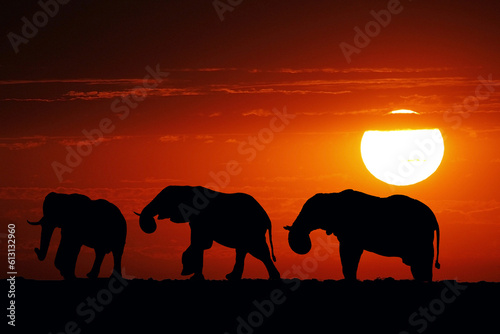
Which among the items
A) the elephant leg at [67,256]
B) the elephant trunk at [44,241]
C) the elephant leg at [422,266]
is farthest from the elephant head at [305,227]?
the elephant trunk at [44,241]

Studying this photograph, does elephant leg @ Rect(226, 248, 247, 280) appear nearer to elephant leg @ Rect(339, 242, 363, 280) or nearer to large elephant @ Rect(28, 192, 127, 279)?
elephant leg @ Rect(339, 242, 363, 280)

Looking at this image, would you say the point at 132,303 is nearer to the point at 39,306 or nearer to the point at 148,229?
the point at 39,306

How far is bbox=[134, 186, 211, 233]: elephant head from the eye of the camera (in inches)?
1282

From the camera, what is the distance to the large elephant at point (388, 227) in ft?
100

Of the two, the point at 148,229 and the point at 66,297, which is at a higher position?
the point at 148,229

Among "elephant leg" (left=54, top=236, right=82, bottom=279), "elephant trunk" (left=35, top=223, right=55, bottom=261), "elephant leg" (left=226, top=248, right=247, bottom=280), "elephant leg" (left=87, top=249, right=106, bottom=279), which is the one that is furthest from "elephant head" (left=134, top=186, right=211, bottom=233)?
"elephant trunk" (left=35, top=223, right=55, bottom=261)

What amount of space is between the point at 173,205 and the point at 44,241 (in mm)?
4305

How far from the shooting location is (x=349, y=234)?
100 ft

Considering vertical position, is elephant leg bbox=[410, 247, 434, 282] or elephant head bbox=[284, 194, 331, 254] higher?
elephant head bbox=[284, 194, 331, 254]

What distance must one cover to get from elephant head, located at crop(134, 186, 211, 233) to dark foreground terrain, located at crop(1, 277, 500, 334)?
772 cm

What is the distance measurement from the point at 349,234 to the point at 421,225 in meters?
2.18

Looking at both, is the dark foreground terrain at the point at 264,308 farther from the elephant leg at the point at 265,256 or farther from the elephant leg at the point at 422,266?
the elephant leg at the point at 265,256

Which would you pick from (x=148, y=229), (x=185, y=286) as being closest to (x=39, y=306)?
(x=185, y=286)

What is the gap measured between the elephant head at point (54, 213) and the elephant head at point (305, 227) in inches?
267
